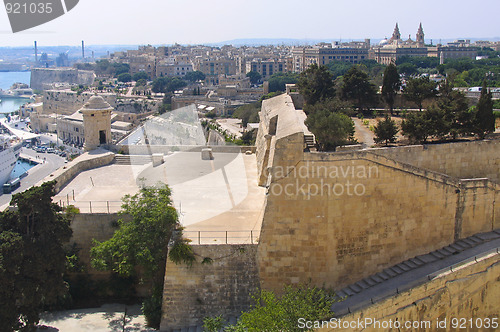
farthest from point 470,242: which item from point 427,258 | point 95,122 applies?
point 95,122

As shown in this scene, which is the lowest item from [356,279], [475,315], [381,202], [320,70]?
[475,315]

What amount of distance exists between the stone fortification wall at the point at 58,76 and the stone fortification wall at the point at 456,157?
132 meters

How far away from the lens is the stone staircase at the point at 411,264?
10500 mm

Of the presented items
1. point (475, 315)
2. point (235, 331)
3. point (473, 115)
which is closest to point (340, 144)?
point (473, 115)

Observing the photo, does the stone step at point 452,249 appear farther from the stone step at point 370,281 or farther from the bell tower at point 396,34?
the bell tower at point 396,34

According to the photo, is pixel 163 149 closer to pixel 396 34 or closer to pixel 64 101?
pixel 64 101

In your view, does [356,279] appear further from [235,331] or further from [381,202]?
[235,331]

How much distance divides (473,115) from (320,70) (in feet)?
23.3

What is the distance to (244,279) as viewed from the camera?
1059 centimetres

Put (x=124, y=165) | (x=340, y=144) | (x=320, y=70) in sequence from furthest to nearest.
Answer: (x=320, y=70)
(x=124, y=165)
(x=340, y=144)

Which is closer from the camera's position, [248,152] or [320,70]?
[248,152]

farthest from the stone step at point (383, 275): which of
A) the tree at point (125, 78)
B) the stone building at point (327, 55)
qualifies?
the tree at point (125, 78)

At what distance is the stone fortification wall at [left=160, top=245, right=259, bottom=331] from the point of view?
1055cm

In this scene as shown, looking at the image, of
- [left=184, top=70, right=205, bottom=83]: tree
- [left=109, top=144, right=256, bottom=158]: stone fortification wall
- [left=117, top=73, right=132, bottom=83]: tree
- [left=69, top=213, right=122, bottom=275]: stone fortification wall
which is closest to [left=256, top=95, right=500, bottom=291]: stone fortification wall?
[left=69, top=213, right=122, bottom=275]: stone fortification wall
